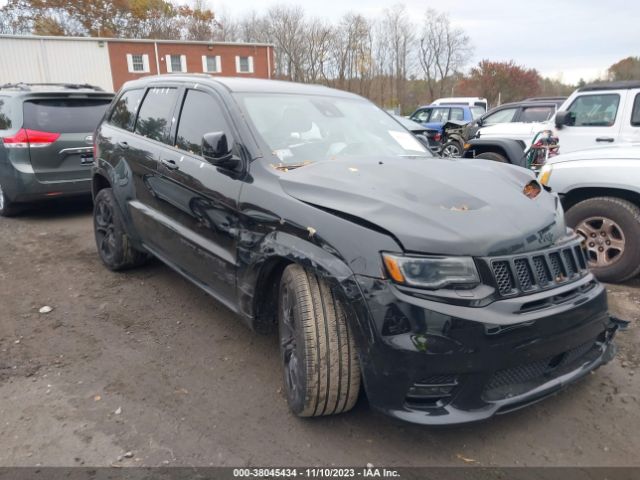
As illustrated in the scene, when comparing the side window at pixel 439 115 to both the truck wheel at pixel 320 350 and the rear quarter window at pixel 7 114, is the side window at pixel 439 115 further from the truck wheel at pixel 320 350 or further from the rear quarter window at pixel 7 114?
the truck wheel at pixel 320 350

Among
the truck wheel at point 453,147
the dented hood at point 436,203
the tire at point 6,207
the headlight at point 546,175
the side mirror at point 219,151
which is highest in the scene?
the side mirror at point 219,151

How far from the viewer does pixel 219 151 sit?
2.74 m

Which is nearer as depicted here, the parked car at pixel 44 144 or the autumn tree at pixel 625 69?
the parked car at pixel 44 144

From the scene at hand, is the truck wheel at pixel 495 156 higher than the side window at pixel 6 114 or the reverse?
the reverse

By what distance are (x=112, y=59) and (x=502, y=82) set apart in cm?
3069

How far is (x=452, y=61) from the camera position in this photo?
1945 inches

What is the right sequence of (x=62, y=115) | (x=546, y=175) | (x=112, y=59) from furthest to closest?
(x=112, y=59)
(x=62, y=115)
(x=546, y=175)

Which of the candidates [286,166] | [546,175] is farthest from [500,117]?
[286,166]

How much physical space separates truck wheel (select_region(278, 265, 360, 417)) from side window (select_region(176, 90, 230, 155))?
124 centimetres

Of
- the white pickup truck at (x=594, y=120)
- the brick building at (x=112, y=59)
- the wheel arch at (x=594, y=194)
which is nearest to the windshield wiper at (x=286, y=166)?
the wheel arch at (x=594, y=194)

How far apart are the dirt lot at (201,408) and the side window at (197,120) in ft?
4.51

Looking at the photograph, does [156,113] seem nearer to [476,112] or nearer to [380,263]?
[380,263]

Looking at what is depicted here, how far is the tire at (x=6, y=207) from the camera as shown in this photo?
6.76 meters

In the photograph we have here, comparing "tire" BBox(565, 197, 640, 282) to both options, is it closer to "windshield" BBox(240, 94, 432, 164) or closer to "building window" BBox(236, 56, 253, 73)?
"windshield" BBox(240, 94, 432, 164)
